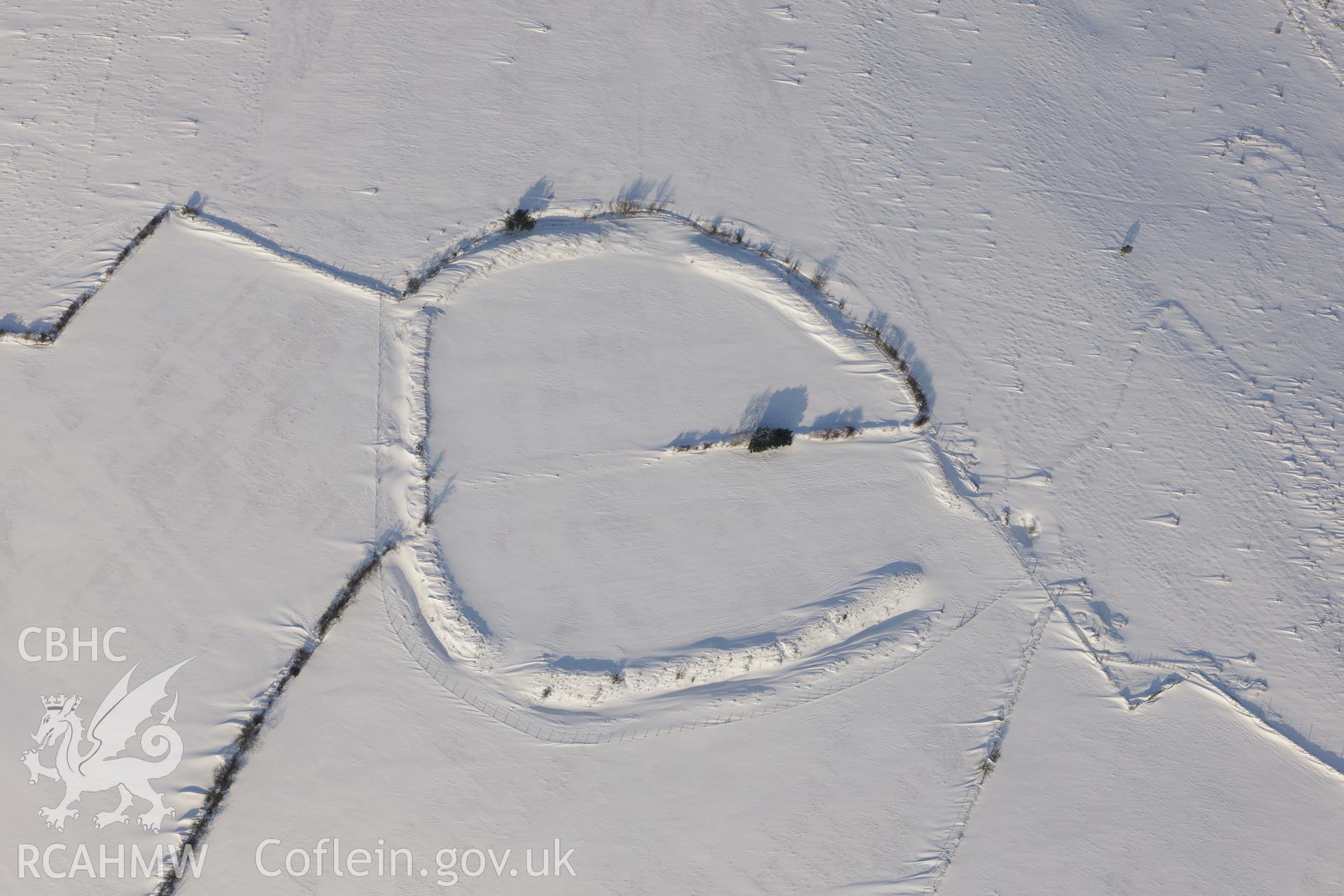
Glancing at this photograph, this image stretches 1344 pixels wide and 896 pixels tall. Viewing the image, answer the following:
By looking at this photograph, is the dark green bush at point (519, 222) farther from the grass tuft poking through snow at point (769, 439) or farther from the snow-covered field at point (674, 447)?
the grass tuft poking through snow at point (769, 439)

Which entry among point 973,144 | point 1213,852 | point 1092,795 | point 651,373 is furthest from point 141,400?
point 1213,852

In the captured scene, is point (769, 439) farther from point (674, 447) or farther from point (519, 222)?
point (519, 222)

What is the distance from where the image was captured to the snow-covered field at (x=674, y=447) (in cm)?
1552

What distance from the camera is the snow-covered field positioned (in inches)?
611

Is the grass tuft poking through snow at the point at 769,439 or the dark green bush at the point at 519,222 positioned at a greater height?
the dark green bush at the point at 519,222

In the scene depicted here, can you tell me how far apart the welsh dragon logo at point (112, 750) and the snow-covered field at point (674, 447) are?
0.28 ft

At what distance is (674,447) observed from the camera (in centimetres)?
1675

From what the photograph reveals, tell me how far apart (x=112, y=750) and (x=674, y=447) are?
12.4m

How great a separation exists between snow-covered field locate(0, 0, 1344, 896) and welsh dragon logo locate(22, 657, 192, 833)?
0.28 ft

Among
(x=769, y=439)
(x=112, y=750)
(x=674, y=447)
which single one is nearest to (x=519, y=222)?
(x=674, y=447)

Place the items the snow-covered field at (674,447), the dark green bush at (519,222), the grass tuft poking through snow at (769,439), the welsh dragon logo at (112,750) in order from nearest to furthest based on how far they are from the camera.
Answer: the welsh dragon logo at (112,750) → the snow-covered field at (674,447) → the grass tuft poking through snow at (769,439) → the dark green bush at (519,222)

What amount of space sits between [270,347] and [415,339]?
3121mm

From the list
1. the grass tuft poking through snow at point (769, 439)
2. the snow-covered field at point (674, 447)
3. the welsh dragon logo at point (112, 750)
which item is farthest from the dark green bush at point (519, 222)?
the welsh dragon logo at point (112, 750)

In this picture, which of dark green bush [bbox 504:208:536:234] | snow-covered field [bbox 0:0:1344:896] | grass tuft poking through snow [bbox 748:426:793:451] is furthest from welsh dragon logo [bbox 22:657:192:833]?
grass tuft poking through snow [bbox 748:426:793:451]
